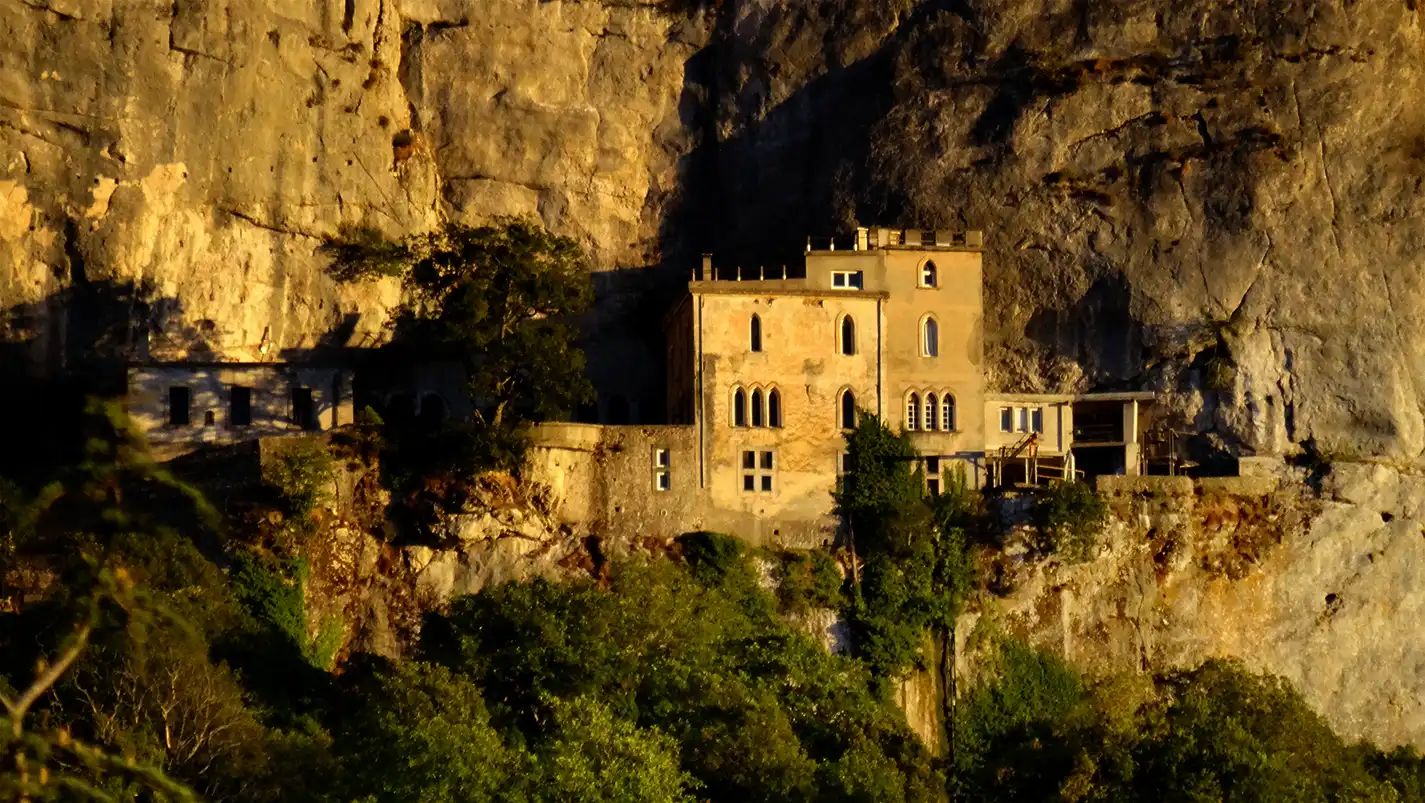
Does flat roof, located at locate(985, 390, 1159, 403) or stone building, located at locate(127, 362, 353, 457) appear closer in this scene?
stone building, located at locate(127, 362, 353, 457)

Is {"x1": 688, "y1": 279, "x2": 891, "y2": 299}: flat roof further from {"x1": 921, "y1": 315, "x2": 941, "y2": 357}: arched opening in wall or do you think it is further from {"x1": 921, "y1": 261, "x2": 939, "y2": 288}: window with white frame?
{"x1": 921, "y1": 315, "x2": 941, "y2": 357}: arched opening in wall

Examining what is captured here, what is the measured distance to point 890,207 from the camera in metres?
56.9

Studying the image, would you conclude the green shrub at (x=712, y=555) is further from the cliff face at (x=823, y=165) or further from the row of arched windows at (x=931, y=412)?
the cliff face at (x=823, y=165)

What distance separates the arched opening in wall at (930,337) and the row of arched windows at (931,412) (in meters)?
1.00

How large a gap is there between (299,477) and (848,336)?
13114 millimetres

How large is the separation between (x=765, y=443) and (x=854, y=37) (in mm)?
Answer: 15079

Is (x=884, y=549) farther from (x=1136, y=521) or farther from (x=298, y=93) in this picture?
(x=298, y=93)

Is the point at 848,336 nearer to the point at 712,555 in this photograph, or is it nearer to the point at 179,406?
the point at 712,555

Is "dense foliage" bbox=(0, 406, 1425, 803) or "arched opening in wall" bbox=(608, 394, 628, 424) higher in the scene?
"arched opening in wall" bbox=(608, 394, 628, 424)

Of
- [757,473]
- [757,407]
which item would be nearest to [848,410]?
[757,407]

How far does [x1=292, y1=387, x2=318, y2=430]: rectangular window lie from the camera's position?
52.8 metres

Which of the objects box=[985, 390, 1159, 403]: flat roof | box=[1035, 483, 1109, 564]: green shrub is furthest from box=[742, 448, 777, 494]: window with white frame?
box=[985, 390, 1159, 403]: flat roof

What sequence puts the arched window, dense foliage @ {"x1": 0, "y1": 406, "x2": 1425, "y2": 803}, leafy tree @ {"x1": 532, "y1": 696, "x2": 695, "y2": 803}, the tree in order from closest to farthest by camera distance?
leafy tree @ {"x1": 532, "y1": 696, "x2": 695, "y2": 803}
dense foliage @ {"x1": 0, "y1": 406, "x2": 1425, "y2": 803}
the tree
the arched window

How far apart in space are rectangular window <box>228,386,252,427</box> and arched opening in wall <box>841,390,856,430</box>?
13.7 meters
